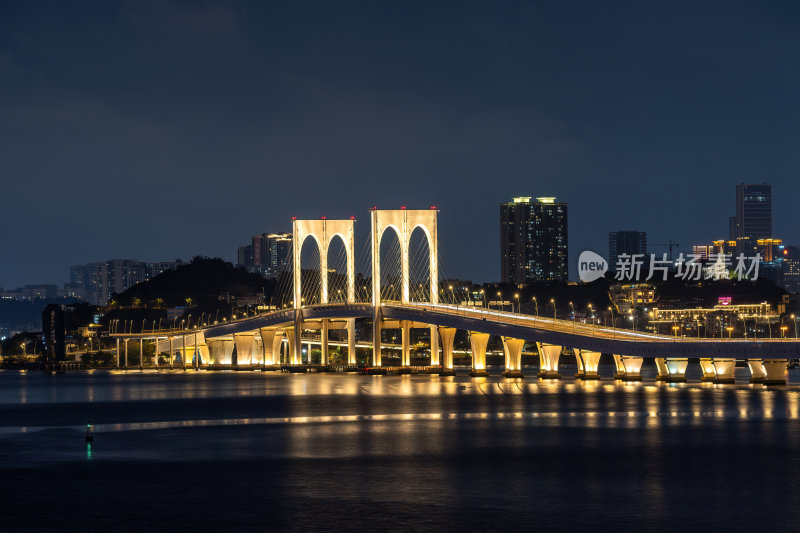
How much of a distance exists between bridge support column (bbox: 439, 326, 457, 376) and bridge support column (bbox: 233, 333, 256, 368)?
149ft

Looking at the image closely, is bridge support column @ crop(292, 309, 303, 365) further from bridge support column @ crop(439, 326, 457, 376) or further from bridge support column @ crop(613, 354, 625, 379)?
bridge support column @ crop(613, 354, 625, 379)

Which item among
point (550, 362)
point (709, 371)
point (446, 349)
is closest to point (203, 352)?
point (446, 349)

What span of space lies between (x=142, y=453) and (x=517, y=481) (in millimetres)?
14031

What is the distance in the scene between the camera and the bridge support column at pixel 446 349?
114 m

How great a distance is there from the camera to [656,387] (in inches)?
3356

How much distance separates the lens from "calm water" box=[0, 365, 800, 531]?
2661 centimetres

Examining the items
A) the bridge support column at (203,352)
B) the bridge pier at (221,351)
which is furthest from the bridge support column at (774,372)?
the bridge support column at (203,352)

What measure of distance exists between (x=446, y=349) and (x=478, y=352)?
371 centimetres

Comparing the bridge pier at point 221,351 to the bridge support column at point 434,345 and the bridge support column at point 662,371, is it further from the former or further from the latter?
the bridge support column at point 662,371

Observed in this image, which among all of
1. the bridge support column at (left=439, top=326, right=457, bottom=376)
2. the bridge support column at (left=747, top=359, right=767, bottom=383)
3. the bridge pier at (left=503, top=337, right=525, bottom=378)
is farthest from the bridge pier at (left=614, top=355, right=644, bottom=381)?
the bridge support column at (left=439, top=326, right=457, bottom=376)

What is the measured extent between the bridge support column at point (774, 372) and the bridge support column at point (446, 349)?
124 feet

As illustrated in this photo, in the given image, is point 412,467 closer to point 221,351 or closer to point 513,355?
point 513,355

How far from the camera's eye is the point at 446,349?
114438 millimetres

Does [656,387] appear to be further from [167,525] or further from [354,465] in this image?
[167,525]
